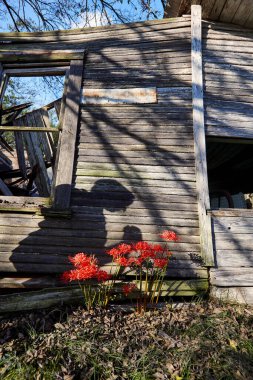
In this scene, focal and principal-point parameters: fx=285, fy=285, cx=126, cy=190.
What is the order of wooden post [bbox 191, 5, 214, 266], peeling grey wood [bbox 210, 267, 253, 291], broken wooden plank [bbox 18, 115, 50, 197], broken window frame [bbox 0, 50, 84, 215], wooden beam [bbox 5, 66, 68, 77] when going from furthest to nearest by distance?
1. broken wooden plank [bbox 18, 115, 50, 197]
2. wooden beam [bbox 5, 66, 68, 77]
3. broken window frame [bbox 0, 50, 84, 215]
4. wooden post [bbox 191, 5, 214, 266]
5. peeling grey wood [bbox 210, 267, 253, 291]

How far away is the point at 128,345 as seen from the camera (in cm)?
325

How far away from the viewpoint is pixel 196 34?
5383 mm

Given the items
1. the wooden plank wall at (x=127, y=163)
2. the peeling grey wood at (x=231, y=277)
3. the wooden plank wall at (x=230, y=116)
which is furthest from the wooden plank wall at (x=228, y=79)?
the peeling grey wood at (x=231, y=277)

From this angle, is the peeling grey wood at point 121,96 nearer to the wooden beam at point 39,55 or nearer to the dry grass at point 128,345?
the wooden beam at point 39,55

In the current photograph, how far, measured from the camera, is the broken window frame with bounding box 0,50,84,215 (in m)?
4.60

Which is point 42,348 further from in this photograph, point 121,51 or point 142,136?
point 121,51

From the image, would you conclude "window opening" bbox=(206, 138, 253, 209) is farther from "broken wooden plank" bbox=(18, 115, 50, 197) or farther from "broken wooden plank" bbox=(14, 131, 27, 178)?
"broken wooden plank" bbox=(14, 131, 27, 178)

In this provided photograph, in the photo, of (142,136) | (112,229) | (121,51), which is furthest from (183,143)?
(121,51)

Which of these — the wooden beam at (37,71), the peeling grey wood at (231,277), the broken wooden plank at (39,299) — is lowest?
the broken wooden plank at (39,299)

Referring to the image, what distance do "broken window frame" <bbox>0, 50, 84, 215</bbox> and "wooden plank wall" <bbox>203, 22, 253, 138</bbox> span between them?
2.40 metres

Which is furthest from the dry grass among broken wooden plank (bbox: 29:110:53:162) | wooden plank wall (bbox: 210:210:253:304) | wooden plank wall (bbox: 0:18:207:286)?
broken wooden plank (bbox: 29:110:53:162)

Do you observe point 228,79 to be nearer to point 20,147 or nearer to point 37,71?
point 37,71

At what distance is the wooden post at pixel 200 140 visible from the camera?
14.5ft

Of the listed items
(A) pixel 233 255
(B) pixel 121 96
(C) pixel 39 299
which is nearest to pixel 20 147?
(B) pixel 121 96
